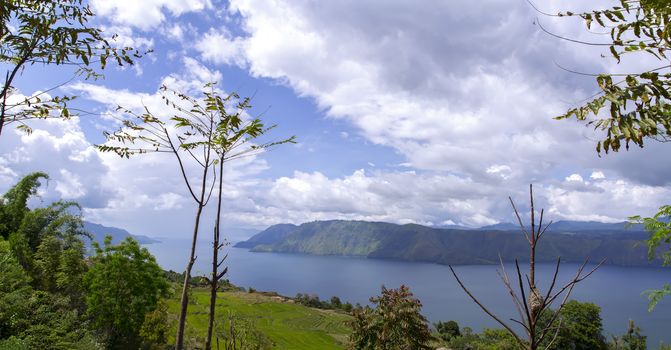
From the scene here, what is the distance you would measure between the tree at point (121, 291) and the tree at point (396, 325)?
14941 millimetres

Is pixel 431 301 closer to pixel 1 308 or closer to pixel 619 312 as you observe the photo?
pixel 619 312

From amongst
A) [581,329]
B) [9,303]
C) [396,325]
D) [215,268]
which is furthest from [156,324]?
[581,329]

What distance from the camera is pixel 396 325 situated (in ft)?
80.5

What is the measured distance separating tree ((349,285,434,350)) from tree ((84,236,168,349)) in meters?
14.9

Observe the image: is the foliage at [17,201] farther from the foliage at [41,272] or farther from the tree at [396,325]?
the tree at [396,325]

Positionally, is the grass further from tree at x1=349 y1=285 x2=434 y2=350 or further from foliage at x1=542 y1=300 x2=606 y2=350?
foliage at x1=542 y1=300 x2=606 y2=350

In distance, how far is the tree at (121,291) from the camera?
2669 centimetres

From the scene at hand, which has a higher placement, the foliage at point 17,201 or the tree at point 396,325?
the foliage at point 17,201

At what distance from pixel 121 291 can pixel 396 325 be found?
1827cm

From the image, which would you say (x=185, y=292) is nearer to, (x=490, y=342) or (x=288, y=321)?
(x=490, y=342)

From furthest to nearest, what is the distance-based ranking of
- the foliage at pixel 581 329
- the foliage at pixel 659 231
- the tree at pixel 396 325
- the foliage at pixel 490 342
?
the foliage at pixel 581 329 → the foliage at pixel 490 342 → the tree at pixel 396 325 → the foliage at pixel 659 231

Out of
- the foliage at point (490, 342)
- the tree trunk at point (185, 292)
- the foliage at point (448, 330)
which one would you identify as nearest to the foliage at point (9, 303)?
the tree trunk at point (185, 292)

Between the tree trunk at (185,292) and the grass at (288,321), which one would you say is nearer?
the tree trunk at (185,292)

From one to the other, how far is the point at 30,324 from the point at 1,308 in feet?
4.74
